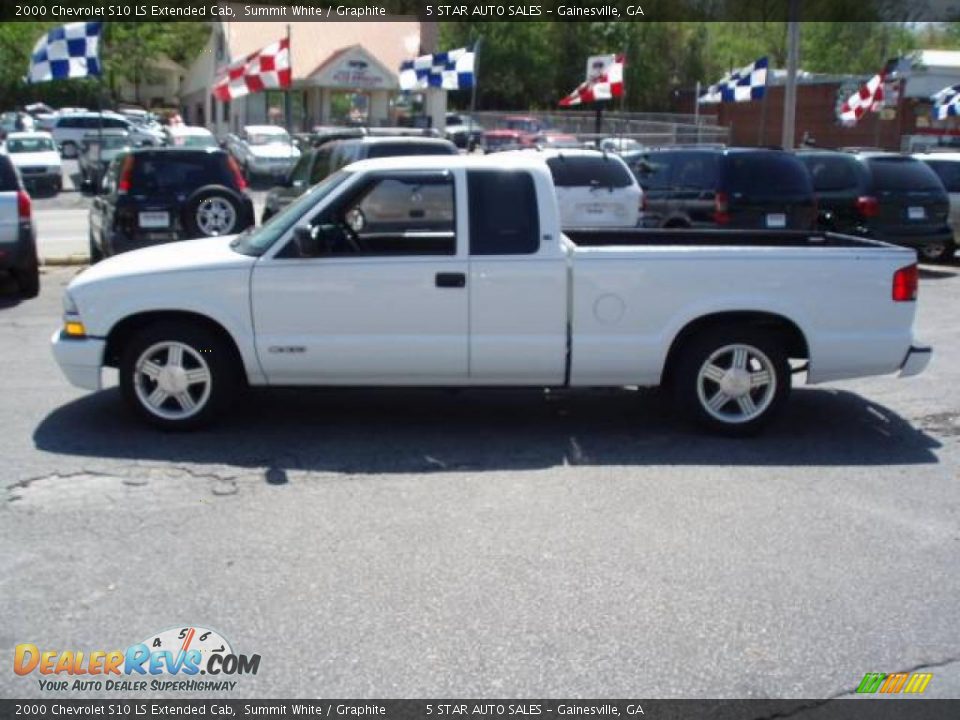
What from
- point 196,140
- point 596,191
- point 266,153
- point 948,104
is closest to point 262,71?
point 196,140

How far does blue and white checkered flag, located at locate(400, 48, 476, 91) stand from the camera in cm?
2622

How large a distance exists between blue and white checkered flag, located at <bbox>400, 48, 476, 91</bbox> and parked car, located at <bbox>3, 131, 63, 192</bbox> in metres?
10.2

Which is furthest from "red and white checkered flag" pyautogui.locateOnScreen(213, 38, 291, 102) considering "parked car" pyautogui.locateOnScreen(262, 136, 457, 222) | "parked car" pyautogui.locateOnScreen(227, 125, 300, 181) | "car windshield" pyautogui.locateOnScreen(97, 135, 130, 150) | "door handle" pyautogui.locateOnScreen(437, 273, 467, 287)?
"door handle" pyautogui.locateOnScreen(437, 273, 467, 287)

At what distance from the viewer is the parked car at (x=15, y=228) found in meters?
11.9

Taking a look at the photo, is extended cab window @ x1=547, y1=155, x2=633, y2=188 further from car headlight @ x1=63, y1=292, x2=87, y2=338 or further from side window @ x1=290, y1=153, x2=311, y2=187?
car headlight @ x1=63, y1=292, x2=87, y2=338

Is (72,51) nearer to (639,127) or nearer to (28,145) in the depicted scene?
(28,145)

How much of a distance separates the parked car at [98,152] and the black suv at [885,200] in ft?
46.0

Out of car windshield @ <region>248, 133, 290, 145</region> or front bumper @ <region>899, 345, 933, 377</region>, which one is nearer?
front bumper @ <region>899, 345, 933, 377</region>

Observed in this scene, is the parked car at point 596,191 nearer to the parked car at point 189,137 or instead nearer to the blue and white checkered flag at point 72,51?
the blue and white checkered flag at point 72,51

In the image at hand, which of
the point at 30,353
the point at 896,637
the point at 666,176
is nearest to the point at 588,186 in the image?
the point at 666,176

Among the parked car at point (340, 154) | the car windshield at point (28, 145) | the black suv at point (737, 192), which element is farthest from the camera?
the car windshield at point (28, 145)

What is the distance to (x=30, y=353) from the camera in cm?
958

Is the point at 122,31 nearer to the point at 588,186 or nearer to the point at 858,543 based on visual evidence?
the point at 588,186
